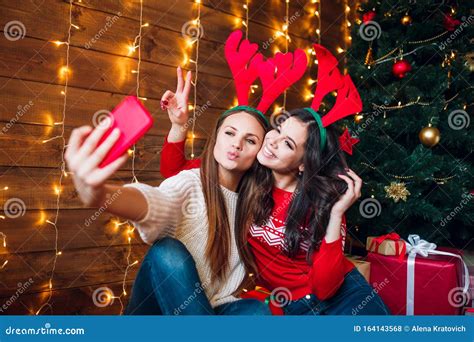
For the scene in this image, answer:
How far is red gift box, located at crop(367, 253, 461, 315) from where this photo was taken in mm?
1799

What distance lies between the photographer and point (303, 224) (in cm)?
139

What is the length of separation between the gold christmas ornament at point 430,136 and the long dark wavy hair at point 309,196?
824 millimetres

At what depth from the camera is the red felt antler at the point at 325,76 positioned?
4.95 ft

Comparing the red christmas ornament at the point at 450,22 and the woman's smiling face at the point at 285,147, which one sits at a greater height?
the red christmas ornament at the point at 450,22

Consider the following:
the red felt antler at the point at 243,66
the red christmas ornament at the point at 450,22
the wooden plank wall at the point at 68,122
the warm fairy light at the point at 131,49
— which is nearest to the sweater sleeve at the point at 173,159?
the red felt antler at the point at 243,66

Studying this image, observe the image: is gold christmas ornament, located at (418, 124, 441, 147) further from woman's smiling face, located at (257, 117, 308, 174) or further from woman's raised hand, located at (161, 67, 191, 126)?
woman's raised hand, located at (161, 67, 191, 126)

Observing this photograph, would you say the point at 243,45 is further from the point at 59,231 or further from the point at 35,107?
the point at 59,231

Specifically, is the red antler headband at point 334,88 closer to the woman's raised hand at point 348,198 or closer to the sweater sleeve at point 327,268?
the woman's raised hand at point 348,198

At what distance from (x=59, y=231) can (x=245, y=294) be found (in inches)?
38.1

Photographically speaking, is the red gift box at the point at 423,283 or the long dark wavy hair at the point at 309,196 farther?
the red gift box at the point at 423,283

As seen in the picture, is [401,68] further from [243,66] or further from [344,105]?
[243,66]

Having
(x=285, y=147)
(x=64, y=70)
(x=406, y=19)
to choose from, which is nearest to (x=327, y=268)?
(x=285, y=147)

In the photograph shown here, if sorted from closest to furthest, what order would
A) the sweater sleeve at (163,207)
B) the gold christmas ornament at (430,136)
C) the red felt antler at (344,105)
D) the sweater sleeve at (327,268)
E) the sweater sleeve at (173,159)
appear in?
the sweater sleeve at (163,207) → the sweater sleeve at (327,268) → the red felt antler at (344,105) → the sweater sleeve at (173,159) → the gold christmas ornament at (430,136)

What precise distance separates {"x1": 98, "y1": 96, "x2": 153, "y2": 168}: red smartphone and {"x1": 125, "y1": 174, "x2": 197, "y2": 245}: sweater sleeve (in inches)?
9.0
